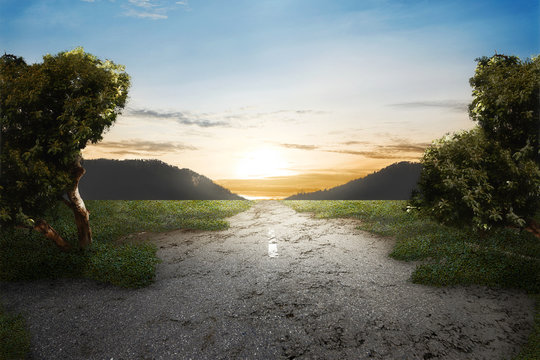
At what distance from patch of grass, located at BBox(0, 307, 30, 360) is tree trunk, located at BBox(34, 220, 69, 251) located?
3.02 metres

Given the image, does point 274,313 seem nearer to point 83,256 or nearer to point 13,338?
point 13,338

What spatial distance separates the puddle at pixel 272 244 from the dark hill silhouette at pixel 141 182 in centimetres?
1088

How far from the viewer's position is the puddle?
12.1m

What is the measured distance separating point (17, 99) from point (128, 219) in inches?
401

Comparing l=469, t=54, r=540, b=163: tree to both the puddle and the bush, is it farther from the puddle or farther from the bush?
the puddle

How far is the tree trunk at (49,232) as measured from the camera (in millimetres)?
10086

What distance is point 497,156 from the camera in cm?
865

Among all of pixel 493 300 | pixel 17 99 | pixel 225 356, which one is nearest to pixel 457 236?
pixel 493 300

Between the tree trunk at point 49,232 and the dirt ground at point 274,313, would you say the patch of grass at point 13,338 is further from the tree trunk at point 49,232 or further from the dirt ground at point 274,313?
the tree trunk at point 49,232

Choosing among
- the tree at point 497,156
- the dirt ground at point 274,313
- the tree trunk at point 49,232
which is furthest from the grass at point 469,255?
the tree trunk at point 49,232

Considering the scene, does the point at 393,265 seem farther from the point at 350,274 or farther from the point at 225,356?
the point at 225,356

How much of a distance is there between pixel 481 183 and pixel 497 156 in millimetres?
899

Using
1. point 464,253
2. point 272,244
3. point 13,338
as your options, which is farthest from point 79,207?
point 464,253

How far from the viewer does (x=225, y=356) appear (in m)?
6.01
